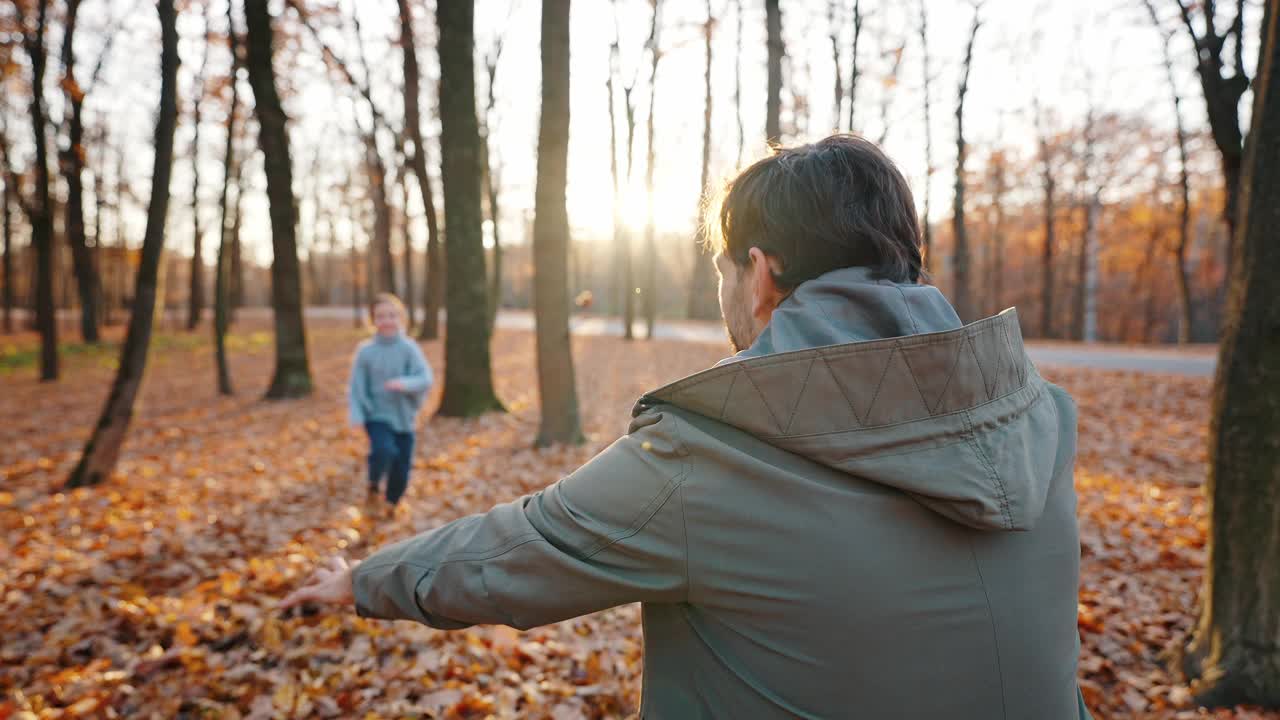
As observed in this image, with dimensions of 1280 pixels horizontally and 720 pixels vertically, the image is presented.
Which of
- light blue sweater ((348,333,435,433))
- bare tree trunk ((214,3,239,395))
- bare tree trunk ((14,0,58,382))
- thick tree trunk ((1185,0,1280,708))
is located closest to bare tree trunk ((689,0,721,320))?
thick tree trunk ((1185,0,1280,708))

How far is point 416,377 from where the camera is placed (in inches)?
246

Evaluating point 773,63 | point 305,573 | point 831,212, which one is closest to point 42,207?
point 773,63

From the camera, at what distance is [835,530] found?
1015 millimetres

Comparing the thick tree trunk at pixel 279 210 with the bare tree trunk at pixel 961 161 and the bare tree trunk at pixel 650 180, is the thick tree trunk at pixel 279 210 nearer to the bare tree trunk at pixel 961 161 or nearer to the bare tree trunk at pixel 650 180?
the bare tree trunk at pixel 650 180

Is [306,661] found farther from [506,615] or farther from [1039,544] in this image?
[1039,544]

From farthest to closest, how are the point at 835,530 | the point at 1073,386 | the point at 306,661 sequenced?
1. the point at 1073,386
2. the point at 306,661
3. the point at 835,530

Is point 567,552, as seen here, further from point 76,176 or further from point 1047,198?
point 1047,198

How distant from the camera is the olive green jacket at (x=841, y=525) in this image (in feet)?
3.35

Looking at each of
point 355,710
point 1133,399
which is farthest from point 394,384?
point 1133,399

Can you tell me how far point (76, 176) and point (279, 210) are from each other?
38.4ft

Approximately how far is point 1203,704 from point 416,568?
12.2 feet

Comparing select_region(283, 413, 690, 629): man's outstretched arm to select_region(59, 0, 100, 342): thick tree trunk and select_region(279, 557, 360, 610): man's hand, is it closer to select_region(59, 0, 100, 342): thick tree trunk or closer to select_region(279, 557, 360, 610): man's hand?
select_region(279, 557, 360, 610): man's hand

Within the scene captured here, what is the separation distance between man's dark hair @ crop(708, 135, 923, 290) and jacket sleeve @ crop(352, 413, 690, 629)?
386 mm

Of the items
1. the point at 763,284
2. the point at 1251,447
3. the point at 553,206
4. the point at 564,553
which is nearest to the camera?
the point at 564,553
